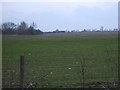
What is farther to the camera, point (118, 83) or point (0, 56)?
point (0, 56)

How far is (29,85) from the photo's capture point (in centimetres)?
718

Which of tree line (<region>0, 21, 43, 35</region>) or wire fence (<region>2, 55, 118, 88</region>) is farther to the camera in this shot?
tree line (<region>0, 21, 43, 35</region>)

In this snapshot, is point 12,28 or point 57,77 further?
point 12,28

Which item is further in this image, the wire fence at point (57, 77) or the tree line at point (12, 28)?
the tree line at point (12, 28)

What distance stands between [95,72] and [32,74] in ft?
7.83

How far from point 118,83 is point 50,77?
287cm

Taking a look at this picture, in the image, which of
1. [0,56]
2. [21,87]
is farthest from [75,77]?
[0,56]

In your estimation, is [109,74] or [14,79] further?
[109,74]

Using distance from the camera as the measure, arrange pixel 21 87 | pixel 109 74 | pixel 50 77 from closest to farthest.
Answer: pixel 21 87, pixel 109 74, pixel 50 77

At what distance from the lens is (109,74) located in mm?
8617

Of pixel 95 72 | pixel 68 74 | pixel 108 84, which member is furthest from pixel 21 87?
pixel 95 72

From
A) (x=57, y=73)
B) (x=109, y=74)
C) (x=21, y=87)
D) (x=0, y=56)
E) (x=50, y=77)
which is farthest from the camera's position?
(x=0, y=56)

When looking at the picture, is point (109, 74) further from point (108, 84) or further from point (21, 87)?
point (21, 87)

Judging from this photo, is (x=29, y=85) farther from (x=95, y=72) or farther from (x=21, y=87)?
(x=95, y=72)
